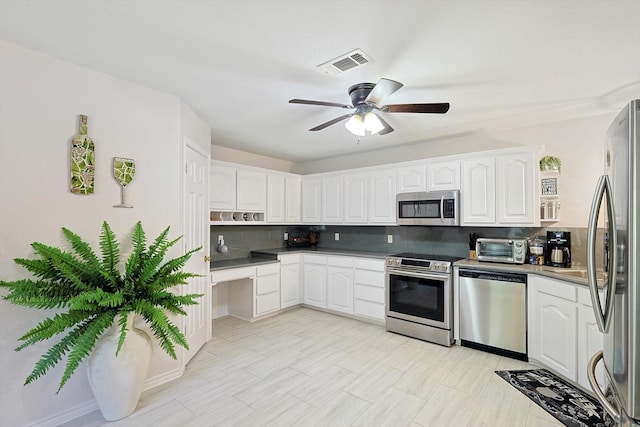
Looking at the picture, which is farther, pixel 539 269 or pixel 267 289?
pixel 267 289

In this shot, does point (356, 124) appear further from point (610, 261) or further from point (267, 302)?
point (267, 302)

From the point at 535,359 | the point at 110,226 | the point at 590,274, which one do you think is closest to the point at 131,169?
the point at 110,226

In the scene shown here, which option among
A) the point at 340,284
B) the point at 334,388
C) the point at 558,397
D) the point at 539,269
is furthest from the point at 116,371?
the point at 539,269

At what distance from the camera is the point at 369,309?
408 centimetres

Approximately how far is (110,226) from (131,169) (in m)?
0.48

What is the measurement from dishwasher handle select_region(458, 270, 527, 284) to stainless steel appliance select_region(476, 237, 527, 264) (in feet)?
0.97

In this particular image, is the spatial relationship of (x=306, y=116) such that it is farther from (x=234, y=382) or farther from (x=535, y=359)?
(x=535, y=359)

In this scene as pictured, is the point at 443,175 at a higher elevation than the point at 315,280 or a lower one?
higher

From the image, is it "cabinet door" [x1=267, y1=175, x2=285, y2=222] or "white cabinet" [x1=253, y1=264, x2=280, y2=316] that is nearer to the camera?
"white cabinet" [x1=253, y1=264, x2=280, y2=316]

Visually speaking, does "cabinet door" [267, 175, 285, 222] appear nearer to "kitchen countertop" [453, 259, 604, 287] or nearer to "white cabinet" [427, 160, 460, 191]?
"white cabinet" [427, 160, 460, 191]

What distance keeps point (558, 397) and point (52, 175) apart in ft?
13.5

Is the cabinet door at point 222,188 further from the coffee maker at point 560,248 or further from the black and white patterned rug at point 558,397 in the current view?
the coffee maker at point 560,248

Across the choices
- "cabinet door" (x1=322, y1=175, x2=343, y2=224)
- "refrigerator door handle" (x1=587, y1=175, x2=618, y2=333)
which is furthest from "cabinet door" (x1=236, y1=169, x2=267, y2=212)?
"refrigerator door handle" (x1=587, y1=175, x2=618, y2=333)

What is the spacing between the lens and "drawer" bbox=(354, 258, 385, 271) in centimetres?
400
